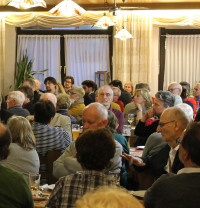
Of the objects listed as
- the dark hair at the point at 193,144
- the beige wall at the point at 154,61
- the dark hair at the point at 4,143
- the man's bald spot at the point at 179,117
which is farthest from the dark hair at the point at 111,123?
the beige wall at the point at 154,61

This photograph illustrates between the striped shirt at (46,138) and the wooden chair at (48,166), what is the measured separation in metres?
0.29

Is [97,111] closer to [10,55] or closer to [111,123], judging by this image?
[111,123]

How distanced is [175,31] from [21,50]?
161 inches

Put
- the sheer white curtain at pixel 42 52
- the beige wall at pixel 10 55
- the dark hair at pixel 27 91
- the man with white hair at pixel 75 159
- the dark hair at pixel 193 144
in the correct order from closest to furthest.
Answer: the dark hair at pixel 193 144 < the man with white hair at pixel 75 159 < the dark hair at pixel 27 91 < the beige wall at pixel 10 55 < the sheer white curtain at pixel 42 52

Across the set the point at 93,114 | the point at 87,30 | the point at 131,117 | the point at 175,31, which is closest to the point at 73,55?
the point at 87,30

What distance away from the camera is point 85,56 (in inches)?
484

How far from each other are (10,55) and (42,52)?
2.77 ft

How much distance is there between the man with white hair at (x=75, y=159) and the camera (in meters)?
3.65

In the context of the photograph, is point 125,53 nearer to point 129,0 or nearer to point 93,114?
point 129,0

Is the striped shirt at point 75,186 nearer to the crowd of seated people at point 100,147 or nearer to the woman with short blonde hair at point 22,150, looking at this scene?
the crowd of seated people at point 100,147

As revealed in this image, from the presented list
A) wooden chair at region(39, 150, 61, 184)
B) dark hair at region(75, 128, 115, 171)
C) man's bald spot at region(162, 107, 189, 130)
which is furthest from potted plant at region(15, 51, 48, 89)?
dark hair at region(75, 128, 115, 171)

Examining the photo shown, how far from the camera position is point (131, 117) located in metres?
6.67

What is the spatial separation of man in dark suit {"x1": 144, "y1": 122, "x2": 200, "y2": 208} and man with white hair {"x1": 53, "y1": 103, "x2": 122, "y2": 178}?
30.5 inches

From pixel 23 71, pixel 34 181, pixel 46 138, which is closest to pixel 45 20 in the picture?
pixel 23 71
